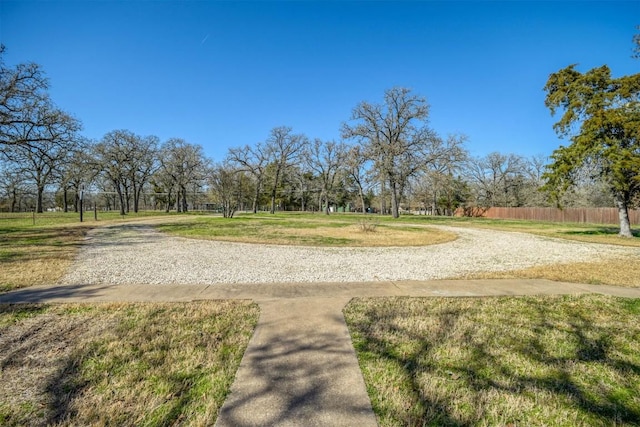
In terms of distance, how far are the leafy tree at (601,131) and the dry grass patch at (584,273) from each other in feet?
28.9

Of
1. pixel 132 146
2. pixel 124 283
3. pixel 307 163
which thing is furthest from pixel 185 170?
pixel 124 283

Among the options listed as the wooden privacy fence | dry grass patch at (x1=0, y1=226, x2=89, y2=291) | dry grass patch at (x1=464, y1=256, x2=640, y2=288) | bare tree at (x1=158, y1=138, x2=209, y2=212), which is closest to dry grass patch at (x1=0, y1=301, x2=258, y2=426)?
dry grass patch at (x1=0, y1=226, x2=89, y2=291)

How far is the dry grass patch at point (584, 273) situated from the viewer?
18.5 ft

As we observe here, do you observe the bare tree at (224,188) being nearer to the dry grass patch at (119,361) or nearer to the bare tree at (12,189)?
the bare tree at (12,189)

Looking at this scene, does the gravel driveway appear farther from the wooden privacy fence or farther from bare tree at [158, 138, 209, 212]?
bare tree at [158, 138, 209, 212]

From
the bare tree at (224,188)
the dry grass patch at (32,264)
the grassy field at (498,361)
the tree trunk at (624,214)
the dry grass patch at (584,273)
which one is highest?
the bare tree at (224,188)

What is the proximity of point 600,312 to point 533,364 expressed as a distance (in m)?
2.24

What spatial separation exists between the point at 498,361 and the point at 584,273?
5.49 meters

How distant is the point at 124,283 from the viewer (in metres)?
5.12

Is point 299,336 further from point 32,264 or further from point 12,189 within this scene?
point 12,189

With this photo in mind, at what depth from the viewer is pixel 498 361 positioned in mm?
2648

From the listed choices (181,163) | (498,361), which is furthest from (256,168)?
(498,361)

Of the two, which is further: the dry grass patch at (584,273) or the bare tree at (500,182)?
the bare tree at (500,182)

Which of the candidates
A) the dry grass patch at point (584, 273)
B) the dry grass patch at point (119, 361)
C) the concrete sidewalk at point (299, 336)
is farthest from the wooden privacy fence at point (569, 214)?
the dry grass patch at point (119, 361)
